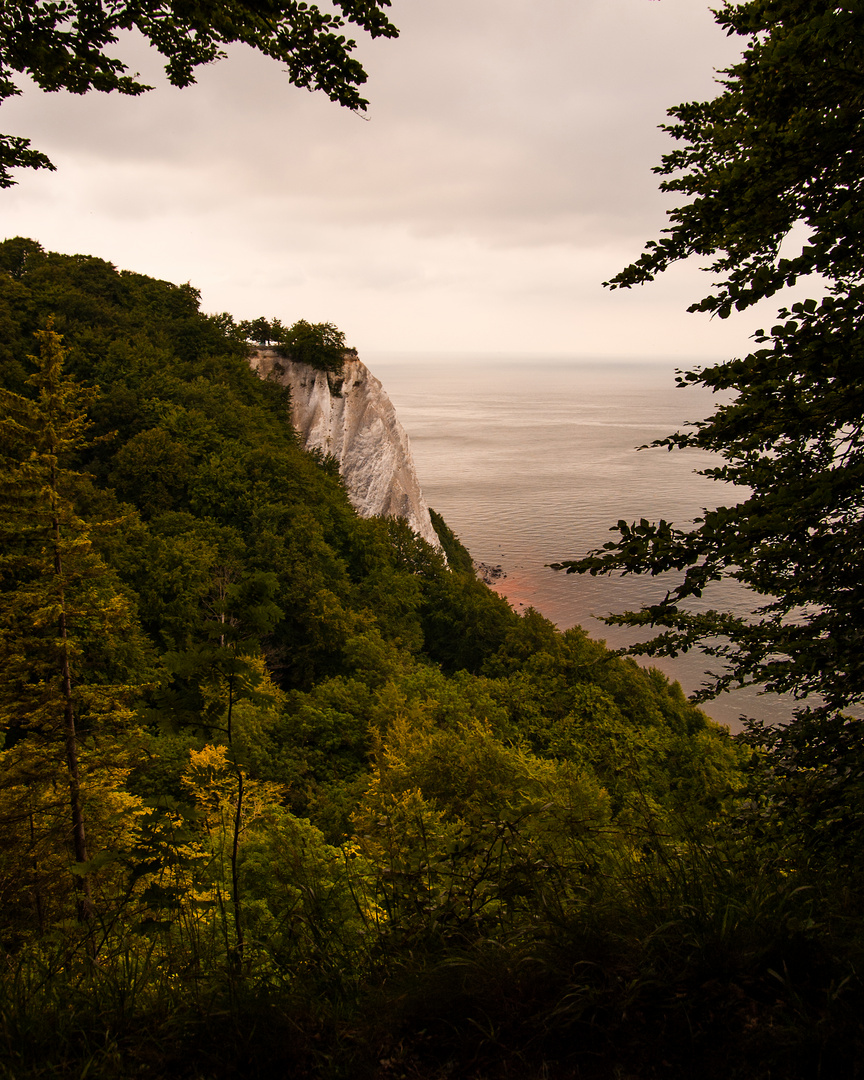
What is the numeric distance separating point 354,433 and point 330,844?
141ft

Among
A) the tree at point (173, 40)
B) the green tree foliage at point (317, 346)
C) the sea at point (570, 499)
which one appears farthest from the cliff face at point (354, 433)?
the tree at point (173, 40)

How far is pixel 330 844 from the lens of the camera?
11.8 metres

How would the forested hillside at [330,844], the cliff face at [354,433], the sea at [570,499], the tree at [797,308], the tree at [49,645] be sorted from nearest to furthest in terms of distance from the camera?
the forested hillside at [330,844] < the tree at [797,308] < the tree at [49,645] < the sea at [570,499] < the cliff face at [354,433]

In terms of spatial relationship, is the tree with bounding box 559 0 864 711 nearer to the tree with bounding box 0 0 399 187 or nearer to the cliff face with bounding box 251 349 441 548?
the tree with bounding box 0 0 399 187

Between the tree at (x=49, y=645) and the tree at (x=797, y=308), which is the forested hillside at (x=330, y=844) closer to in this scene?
the tree at (x=49, y=645)

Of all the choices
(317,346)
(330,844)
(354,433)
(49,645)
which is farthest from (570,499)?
(49,645)

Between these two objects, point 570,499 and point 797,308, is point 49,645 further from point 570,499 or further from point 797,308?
point 570,499

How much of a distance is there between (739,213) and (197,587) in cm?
2011

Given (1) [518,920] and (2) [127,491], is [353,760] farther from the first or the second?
(2) [127,491]

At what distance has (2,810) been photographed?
27.6 feet

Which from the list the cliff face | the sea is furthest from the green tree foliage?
the sea

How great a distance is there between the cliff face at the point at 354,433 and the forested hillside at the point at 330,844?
72.4 ft

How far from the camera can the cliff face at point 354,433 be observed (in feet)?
161

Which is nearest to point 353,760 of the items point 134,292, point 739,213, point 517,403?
point 739,213
